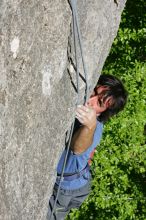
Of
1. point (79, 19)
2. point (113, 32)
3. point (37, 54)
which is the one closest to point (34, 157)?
point (37, 54)

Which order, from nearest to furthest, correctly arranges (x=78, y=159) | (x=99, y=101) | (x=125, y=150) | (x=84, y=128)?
(x=84, y=128) < (x=78, y=159) < (x=99, y=101) < (x=125, y=150)

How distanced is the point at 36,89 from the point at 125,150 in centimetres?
429

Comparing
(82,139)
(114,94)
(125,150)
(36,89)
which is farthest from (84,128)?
(125,150)

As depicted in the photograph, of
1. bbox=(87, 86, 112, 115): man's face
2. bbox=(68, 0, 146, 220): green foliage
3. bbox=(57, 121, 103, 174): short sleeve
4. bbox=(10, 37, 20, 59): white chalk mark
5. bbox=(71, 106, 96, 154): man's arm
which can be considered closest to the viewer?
bbox=(10, 37, 20, 59): white chalk mark

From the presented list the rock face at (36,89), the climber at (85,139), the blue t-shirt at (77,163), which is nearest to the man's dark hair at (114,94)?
the climber at (85,139)

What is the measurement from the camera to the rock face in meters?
2.76

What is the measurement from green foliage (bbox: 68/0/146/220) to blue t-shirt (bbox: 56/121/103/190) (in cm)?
254

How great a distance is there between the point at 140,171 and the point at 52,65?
4.60 meters

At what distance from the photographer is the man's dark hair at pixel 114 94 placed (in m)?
4.45

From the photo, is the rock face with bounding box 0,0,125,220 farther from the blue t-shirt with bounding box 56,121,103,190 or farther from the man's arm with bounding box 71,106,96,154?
the blue t-shirt with bounding box 56,121,103,190

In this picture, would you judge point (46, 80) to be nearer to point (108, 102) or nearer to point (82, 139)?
point (82, 139)

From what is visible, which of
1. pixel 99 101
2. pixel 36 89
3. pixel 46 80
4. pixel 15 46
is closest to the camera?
pixel 15 46

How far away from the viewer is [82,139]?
3971mm

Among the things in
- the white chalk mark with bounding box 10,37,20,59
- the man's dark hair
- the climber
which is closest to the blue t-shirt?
the climber
